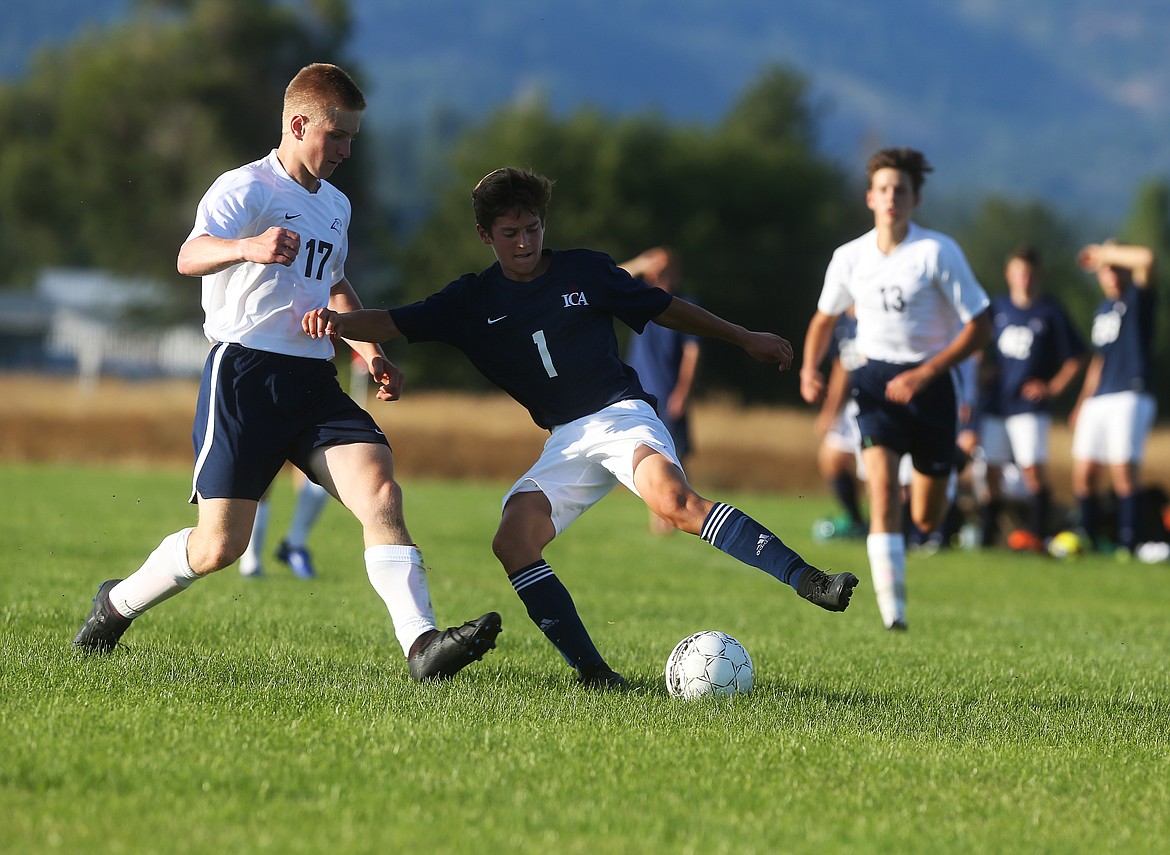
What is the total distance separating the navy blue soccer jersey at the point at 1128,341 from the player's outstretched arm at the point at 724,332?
8.57 metres

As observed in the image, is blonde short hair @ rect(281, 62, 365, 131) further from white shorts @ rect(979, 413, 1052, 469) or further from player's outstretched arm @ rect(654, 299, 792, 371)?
white shorts @ rect(979, 413, 1052, 469)

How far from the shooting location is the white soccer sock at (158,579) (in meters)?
5.24

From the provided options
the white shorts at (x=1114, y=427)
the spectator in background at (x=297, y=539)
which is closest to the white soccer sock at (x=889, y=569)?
the spectator in background at (x=297, y=539)

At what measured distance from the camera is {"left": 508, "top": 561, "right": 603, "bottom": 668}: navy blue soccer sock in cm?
534

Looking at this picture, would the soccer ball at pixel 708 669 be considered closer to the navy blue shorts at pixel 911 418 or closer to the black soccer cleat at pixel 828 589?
the black soccer cleat at pixel 828 589

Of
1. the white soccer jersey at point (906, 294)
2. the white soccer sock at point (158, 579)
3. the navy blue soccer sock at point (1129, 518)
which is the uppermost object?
the white soccer jersey at point (906, 294)

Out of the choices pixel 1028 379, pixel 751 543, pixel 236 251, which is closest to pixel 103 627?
pixel 236 251

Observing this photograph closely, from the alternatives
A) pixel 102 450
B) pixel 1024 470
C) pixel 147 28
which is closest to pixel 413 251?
pixel 147 28

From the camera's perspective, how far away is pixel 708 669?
5.23 m

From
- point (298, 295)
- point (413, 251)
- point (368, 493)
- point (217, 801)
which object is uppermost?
point (413, 251)

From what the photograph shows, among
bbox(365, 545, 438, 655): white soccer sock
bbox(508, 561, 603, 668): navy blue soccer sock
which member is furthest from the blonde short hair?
bbox(508, 561, 603, 668): navy blue soccer sock

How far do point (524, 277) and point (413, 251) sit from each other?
143ft

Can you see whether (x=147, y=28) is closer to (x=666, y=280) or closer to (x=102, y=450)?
(x=102, y=450)

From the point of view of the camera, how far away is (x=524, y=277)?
5410mm
